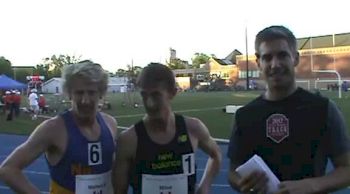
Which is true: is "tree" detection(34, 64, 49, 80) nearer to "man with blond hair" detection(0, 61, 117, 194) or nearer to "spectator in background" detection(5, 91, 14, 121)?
"spectator in background" detection(5, 91, 14, 121)

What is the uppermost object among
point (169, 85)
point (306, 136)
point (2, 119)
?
point (169, 85)

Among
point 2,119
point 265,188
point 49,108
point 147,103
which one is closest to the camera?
point 265,188

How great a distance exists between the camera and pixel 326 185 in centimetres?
230

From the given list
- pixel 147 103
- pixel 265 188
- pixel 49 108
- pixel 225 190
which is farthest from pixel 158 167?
pixel 49 108

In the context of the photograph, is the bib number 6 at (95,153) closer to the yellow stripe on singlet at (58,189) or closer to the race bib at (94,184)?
the race bib at (94,184)

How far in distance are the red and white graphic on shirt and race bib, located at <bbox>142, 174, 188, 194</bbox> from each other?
0.82m

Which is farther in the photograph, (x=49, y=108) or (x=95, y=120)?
(x=49, y=108)

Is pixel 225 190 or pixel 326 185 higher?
pixel 326 185

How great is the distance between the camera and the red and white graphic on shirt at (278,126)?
2.43m

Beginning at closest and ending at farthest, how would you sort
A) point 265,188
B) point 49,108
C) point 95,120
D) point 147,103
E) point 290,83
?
point 265,188, point 290,83, point 147,103, point 95,120, point 49,108

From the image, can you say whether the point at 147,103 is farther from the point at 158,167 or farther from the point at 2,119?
the point at 2,119

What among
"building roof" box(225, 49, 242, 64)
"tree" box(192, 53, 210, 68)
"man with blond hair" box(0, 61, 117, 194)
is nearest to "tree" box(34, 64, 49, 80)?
"tree" box(192, 53, 210, 68)

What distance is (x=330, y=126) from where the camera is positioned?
7.82 feet

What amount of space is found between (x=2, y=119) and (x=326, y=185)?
87.8ft
